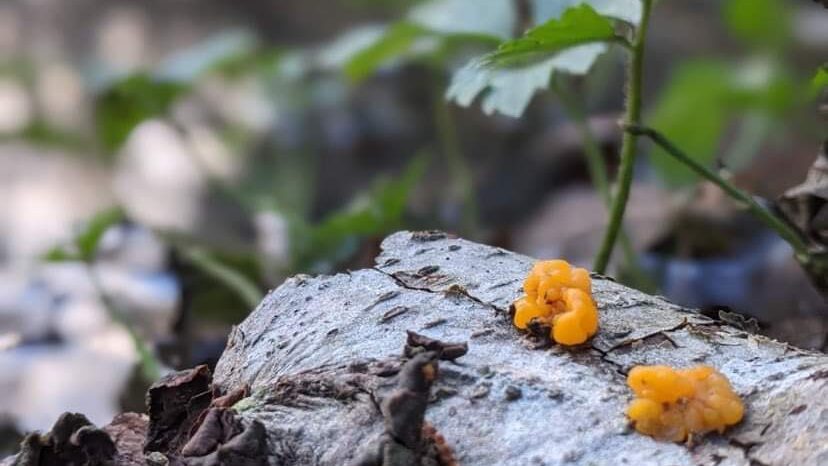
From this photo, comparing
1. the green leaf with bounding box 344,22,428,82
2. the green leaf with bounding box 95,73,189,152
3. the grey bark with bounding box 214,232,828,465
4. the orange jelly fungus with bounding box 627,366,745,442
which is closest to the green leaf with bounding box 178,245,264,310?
the green leaf with bounding box 344,22,428,82

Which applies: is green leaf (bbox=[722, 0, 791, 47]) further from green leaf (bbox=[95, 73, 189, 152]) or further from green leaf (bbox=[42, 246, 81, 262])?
green leaf (bbox=[42, 246, 81, 262])

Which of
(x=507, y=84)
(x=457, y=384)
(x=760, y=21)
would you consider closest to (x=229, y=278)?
(x=507, y=84)

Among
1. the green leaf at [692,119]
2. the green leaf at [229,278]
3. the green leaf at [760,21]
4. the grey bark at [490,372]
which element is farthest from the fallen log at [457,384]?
the green leaf at [760,21]

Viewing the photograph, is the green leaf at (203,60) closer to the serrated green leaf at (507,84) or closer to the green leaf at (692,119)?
the green leaf at (692,119)

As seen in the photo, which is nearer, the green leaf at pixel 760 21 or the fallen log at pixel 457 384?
the fallen log at pixel 457 384

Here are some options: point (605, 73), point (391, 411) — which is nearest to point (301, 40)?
point (605, 73)
